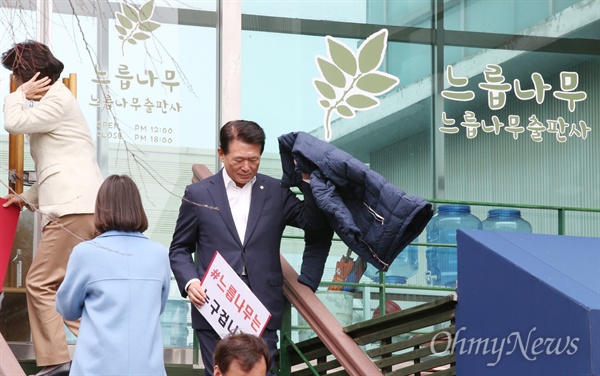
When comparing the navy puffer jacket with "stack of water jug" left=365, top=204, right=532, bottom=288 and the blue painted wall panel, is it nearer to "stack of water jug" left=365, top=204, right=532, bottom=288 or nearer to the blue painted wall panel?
the blue painted wall panel

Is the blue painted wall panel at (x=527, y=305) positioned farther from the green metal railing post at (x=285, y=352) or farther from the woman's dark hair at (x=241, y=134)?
the woman's dark hair at (x=241, y=134)

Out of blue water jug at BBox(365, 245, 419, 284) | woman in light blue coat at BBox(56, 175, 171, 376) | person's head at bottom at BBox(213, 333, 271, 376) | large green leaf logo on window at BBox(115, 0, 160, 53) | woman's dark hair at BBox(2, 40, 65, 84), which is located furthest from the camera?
blue water jug at BBox(365, 245, 419, 284)

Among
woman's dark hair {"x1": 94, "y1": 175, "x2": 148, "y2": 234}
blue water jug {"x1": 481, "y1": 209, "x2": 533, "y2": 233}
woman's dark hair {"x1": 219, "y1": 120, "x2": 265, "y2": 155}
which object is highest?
woman's dark hair {"x1": 219, "y1": 120, "x2": 265, "y2": 155}

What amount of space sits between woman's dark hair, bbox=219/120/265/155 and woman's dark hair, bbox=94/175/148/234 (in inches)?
52.3

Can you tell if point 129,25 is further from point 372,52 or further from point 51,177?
point 51,177

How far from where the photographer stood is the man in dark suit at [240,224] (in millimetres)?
7086

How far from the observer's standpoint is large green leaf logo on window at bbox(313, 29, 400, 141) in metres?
10.6

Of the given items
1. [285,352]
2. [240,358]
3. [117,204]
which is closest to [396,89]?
[285,352]

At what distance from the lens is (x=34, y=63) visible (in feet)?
25.1

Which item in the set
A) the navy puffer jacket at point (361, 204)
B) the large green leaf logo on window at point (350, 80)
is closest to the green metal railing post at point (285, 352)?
the navy puffer jacket at point (361, 204)

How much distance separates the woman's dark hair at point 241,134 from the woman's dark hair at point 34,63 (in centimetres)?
115

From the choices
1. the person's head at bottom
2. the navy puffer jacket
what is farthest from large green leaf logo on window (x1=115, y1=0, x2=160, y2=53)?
the person's head at bottom

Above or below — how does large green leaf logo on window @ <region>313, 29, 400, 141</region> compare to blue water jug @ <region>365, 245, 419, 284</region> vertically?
above

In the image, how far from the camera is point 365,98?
419 inches
